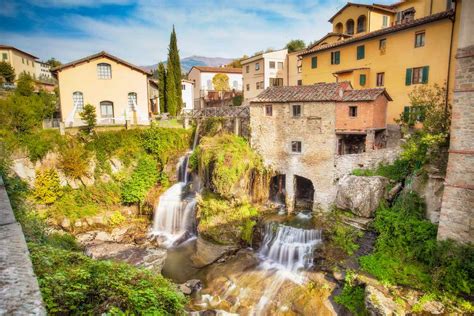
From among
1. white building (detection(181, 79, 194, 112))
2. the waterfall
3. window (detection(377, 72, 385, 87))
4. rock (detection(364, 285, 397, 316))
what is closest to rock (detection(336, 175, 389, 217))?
the waterfall

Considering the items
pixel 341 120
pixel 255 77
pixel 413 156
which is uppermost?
pixel 255 77

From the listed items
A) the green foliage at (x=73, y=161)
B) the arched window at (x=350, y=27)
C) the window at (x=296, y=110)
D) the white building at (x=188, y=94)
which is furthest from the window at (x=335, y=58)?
the white building at (x=188, y=94)

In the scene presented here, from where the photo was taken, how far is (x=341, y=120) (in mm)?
19484

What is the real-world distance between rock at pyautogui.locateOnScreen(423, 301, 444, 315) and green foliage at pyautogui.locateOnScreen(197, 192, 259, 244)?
9602 mm

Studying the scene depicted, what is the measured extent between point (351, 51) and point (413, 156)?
13.4 metres

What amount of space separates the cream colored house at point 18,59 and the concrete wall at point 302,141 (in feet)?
141

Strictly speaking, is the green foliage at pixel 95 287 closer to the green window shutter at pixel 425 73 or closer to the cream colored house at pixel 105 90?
the cream colored house at pixel 105 90

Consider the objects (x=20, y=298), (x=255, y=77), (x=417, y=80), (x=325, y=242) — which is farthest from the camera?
A: (x=255, y=77)

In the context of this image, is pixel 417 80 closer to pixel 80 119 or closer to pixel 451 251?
pixel 451 251

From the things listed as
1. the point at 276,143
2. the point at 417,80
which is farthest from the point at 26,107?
the point at 417,80

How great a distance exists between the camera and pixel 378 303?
1107 cm

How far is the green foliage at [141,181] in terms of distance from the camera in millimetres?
23016

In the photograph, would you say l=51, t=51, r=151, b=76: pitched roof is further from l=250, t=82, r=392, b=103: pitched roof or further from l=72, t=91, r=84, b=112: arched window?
l=250, t=82, r=392, b=103: pitched roof

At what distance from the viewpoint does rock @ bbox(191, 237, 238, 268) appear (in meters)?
17.0
